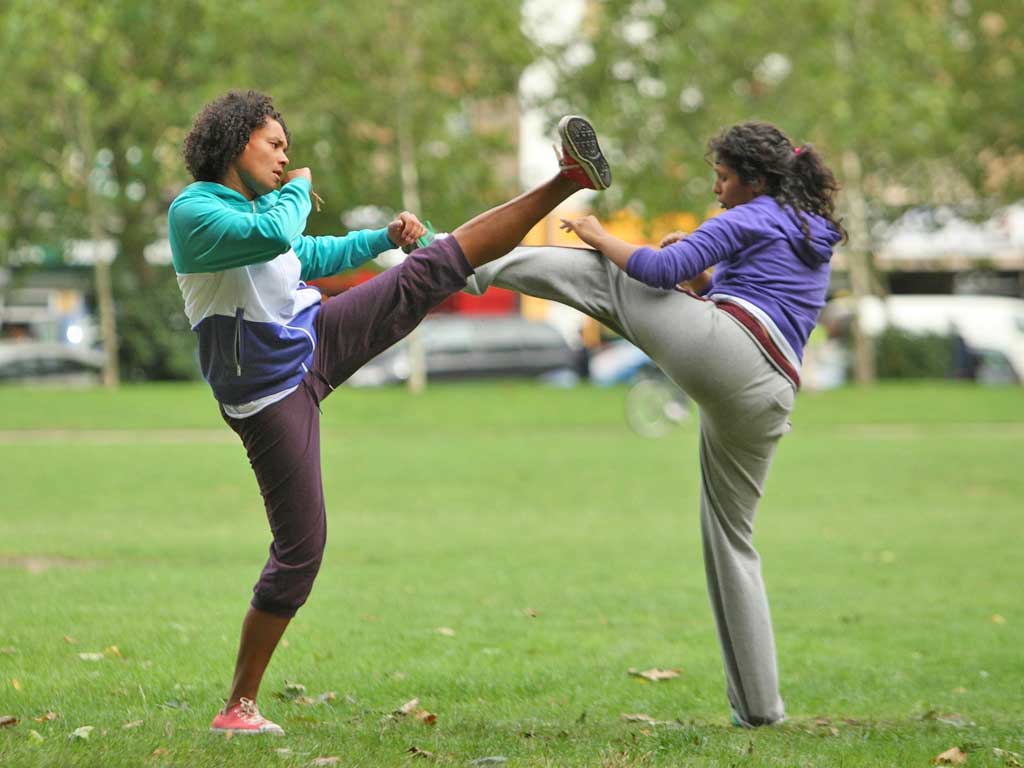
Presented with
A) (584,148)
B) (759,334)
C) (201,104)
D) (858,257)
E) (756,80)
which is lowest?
(759,334)

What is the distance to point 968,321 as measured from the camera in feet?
127

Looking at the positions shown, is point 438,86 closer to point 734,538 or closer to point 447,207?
point 447,207

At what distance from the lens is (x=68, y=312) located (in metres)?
44.9

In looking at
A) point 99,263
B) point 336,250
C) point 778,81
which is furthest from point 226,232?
point 778,81

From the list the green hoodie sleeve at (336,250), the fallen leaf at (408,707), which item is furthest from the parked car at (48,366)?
the green hoodie sleeve at (336,250)

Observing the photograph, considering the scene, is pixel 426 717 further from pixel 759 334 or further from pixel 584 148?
pixel 584 148

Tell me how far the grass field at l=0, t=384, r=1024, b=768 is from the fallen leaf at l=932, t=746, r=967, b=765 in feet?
0.15

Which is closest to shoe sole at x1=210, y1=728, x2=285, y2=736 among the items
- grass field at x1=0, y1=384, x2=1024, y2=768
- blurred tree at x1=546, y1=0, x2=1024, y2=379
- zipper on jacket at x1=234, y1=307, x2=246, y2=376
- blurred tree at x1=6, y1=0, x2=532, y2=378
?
grass field at x1=0, y1=384, x2=1024, y2=768

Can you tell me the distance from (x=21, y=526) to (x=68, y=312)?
33.8m

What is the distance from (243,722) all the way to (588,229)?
196 cm

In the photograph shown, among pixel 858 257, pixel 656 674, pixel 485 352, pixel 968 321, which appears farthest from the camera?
pixel 968 321

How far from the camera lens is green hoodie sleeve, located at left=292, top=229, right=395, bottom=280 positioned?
202 inches

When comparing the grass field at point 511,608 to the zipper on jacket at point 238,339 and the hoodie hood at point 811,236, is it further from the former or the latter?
the hoodie hood at point 811,236

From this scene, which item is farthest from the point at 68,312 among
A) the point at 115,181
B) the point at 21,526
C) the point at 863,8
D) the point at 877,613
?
the point at 877,613
